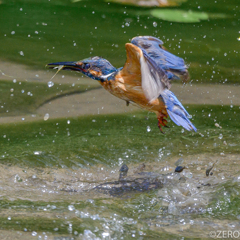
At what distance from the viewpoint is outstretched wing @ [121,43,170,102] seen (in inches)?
73.3

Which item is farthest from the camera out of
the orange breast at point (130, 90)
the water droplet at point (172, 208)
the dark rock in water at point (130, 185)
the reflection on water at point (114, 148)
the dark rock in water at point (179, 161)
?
the dark rock in water at point (179, 161)

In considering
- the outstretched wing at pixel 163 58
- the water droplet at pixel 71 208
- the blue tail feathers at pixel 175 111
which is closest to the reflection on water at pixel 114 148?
A: the water droplet at pixel 71 208

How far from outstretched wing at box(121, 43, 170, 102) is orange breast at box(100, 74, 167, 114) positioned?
0.02 m

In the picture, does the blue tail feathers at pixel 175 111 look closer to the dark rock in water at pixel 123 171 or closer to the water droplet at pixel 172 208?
the water droplet at pixel 172 208

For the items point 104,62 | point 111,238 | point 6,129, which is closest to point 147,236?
point 111,238

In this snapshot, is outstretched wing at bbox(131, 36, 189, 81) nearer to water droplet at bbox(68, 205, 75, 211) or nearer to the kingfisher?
the kingfisher

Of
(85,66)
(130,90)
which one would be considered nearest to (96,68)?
(85,66)

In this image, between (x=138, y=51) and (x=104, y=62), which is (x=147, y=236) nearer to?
(x=138, y=51)

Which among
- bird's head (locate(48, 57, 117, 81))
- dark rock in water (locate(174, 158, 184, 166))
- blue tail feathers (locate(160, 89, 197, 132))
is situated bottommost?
dark rock in water (locate(174, 158, 184, 166))

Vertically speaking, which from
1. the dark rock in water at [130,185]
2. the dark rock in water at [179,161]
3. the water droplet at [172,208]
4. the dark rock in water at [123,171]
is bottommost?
the dark rock in water at [123,171]

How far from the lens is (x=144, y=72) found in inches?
74.7

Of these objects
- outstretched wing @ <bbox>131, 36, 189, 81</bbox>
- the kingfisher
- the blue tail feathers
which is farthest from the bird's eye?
the blue tail feathers

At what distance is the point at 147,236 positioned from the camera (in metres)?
1.49

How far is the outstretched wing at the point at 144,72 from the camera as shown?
1862 mm
